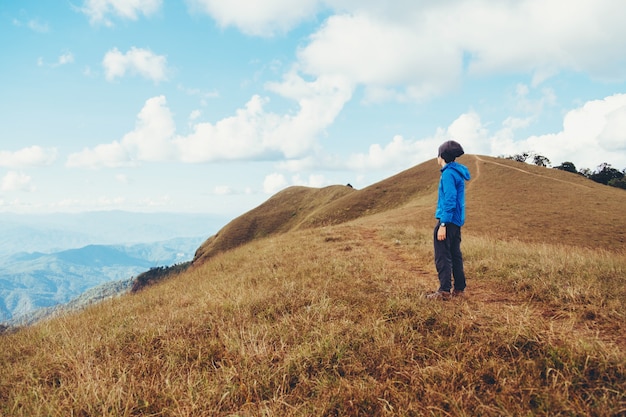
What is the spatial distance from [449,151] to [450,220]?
1.46m

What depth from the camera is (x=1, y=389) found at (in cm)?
400

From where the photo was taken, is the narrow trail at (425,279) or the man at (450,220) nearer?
the man at (450,220)

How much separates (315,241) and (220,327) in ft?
35.2

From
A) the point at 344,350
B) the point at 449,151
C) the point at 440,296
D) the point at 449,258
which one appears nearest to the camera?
the point at 344,350

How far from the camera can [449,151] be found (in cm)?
645

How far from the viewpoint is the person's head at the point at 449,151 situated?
645 cm

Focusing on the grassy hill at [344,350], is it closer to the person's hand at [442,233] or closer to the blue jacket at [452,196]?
the person's hand at [442,233]

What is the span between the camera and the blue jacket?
6.23 meters

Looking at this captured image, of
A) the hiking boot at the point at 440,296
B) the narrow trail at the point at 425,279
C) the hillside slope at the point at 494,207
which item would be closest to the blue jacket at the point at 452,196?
the hiking boot at the point at 440,296

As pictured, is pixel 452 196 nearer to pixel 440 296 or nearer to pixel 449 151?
pixel 449 151

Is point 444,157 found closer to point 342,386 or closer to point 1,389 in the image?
point 342,386

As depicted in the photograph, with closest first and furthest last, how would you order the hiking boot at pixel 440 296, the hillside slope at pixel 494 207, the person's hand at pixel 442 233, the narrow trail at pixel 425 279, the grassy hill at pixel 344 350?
the grassy hill at pixel 344 350, the hiking boot at pixel 440 296, the person's hand at pixel 442 233, the narrow trail at pixel 425 279, the hillside slope at pixel 494 207

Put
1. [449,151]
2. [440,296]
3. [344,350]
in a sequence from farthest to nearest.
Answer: [449,151] < [440,296] < [344,350]

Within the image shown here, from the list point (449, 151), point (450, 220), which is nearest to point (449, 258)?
point (450, 220)
